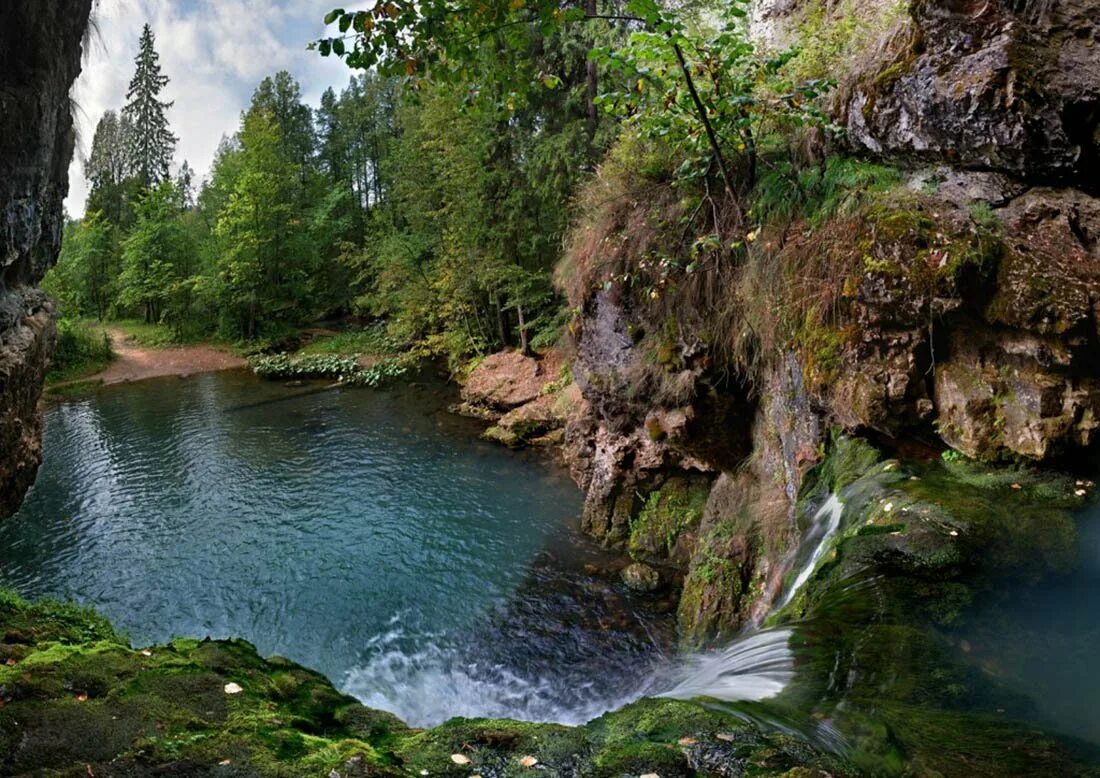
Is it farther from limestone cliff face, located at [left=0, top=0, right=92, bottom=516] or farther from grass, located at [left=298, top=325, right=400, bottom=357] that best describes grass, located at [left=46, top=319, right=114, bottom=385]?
limestone cliff face, located at [left=0, top=0, right=92, bottom=516]

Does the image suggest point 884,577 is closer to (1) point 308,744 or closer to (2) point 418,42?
(1) point 308,744

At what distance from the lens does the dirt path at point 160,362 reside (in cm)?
2639

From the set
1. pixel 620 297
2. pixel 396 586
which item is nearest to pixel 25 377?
pixel 396 586

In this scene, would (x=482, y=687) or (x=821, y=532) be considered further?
(x=482, y=687)

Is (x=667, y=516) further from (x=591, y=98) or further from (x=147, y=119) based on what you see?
(x=147, y=119)

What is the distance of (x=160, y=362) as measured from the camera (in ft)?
94.6

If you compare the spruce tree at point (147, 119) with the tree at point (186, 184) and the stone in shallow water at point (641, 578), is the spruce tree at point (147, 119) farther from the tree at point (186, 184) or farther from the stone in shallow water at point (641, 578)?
the stone in shallow water at point (641, 578)

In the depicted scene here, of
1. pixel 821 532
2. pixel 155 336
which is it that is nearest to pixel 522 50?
pixel 821 532

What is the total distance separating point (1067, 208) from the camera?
442 centimetres

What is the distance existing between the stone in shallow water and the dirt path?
81.9ft

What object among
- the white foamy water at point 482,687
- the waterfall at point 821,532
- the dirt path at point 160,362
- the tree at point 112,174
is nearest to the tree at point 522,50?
the waterfall at point 821,532

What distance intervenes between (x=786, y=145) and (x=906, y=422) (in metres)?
3.41

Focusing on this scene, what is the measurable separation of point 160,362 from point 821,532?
31746mm

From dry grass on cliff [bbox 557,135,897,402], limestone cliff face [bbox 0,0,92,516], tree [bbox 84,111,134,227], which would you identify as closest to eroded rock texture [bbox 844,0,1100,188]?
dry grass on cliff [bbox 557,135,897,402]
